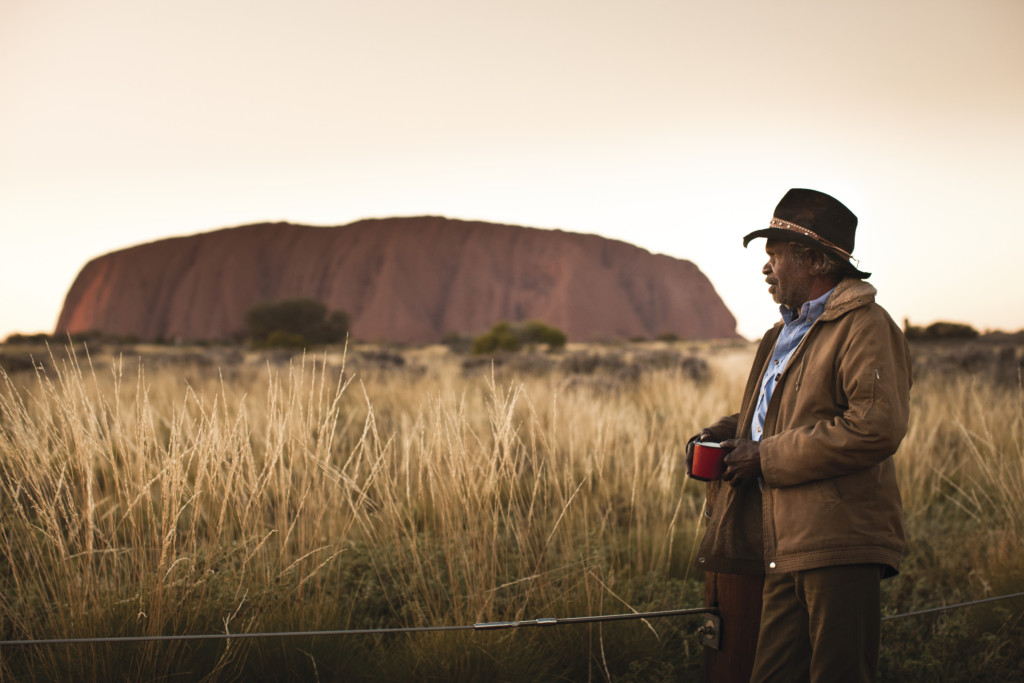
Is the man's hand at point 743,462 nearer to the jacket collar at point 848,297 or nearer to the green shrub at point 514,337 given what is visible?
the jacket collar at point 848,297

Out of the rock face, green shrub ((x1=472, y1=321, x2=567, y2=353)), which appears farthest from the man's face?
the rock face

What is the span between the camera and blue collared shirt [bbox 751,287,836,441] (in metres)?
2.13

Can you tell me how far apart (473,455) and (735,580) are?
1.49 metres

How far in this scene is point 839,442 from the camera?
1833mm

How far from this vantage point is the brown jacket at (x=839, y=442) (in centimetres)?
185

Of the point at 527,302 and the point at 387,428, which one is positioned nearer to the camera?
the point at 387,428

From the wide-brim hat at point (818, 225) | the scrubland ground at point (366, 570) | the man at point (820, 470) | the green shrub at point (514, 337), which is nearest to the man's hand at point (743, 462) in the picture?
the man at point (820, 470)

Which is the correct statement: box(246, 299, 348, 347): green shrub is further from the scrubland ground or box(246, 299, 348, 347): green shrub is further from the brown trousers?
the brown trousers

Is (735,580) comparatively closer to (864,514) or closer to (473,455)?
(864,514)

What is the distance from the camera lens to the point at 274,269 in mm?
76375

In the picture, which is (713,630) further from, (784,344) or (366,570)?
(366,570)

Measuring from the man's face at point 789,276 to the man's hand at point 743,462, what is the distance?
1.59ft

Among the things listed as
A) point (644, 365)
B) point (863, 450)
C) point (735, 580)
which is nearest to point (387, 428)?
point (735, 580)

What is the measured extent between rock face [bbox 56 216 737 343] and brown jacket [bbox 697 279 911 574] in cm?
6905
